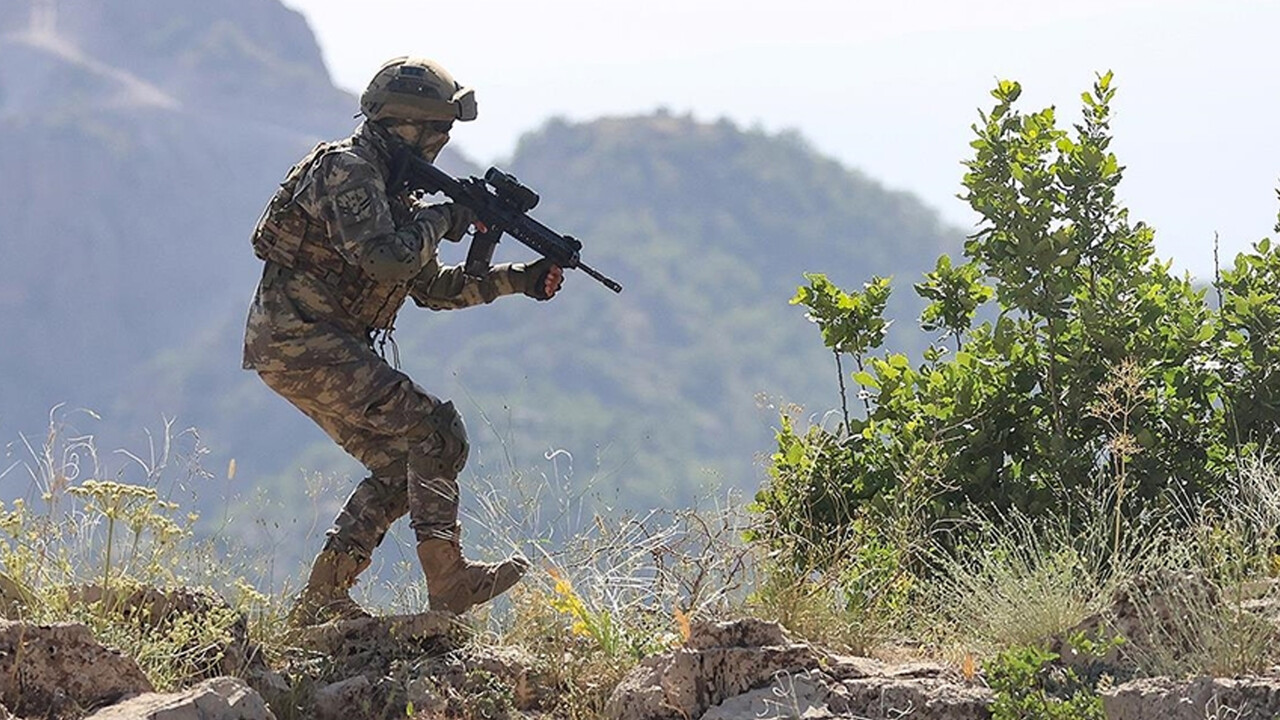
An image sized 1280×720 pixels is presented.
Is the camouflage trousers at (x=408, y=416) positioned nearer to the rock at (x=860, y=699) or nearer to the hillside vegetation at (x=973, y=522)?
the hillside vegetation at (x=973, y=522)

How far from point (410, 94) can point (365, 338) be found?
0.90m

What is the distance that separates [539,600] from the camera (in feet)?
19.8

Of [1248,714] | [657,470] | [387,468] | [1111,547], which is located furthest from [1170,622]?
[657,470]

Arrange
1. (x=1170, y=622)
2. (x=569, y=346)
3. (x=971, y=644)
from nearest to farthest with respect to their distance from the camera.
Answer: (x=1170, y=622)
(x=971, y=644)
(x=569, y=346)

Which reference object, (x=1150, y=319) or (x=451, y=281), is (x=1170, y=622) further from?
(x=451, y=281)

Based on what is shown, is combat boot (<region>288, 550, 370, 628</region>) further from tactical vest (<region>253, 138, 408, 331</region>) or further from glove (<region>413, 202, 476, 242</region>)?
glove (<region>413, 202, 476, 242</region>)

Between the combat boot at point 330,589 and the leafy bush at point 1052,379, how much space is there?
1604mm

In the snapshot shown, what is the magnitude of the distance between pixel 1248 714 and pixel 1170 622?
458mm

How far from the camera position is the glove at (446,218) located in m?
6.18

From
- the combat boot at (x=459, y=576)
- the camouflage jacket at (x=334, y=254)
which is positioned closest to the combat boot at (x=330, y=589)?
the combat boot at (x=459, y=576)

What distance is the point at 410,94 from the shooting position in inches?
247

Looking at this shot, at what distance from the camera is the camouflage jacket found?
5992mm

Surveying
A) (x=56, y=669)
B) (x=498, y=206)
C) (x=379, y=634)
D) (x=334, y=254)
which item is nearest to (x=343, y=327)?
(x=334, y=254)

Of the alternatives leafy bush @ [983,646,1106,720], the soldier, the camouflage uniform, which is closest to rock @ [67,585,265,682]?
the soldier
